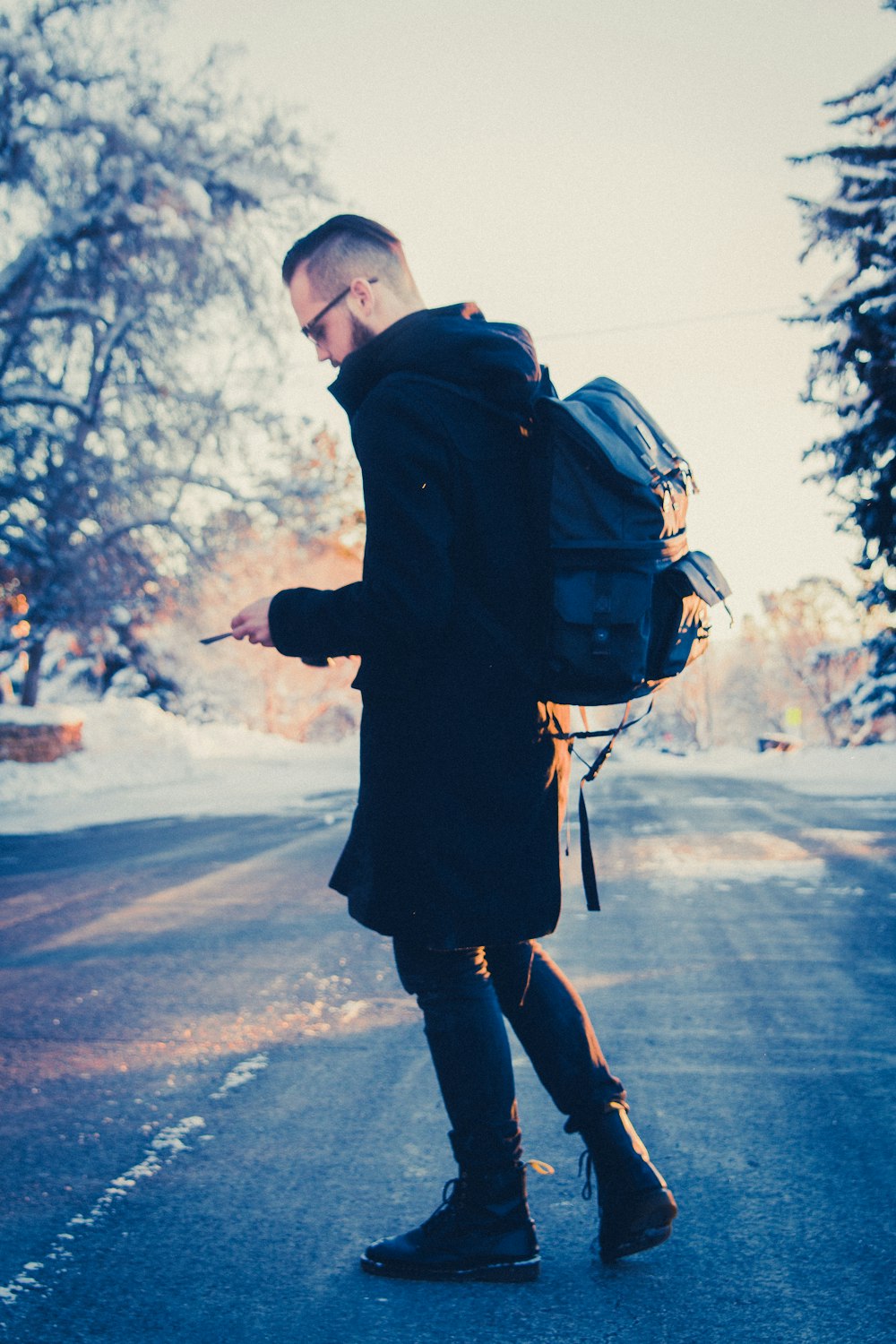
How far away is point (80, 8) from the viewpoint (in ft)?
50.2

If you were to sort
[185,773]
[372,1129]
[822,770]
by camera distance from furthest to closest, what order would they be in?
[822,770]
[185,773]
[372,1129]

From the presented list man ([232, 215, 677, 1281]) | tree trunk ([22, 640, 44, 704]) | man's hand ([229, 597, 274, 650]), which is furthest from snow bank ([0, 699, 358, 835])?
man ([232, 215, 677, 1281])

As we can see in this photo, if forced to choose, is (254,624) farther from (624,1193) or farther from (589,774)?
(624,1193)

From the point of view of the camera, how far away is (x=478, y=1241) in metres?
2.02

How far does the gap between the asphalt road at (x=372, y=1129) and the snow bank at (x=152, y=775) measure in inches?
315

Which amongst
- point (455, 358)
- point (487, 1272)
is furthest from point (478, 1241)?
point (455, 358)

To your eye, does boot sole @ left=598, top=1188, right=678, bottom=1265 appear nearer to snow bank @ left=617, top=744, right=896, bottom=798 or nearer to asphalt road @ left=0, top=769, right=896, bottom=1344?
asphalt road @ left=0, top=769, right=896, bottom=1344

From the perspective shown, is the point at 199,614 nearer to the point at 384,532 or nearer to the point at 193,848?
the point at 193,848

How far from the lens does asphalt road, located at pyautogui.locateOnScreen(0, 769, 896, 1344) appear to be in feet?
6.31

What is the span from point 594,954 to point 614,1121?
111 inches

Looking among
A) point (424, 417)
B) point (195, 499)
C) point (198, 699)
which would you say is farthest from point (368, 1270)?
point (198, 699)

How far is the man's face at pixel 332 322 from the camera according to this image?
208 centimetres

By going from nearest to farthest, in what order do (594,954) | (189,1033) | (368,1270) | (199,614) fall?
(368,1270), (189,1033), (594,954), (199,614)

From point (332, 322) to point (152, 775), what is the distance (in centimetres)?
1899
